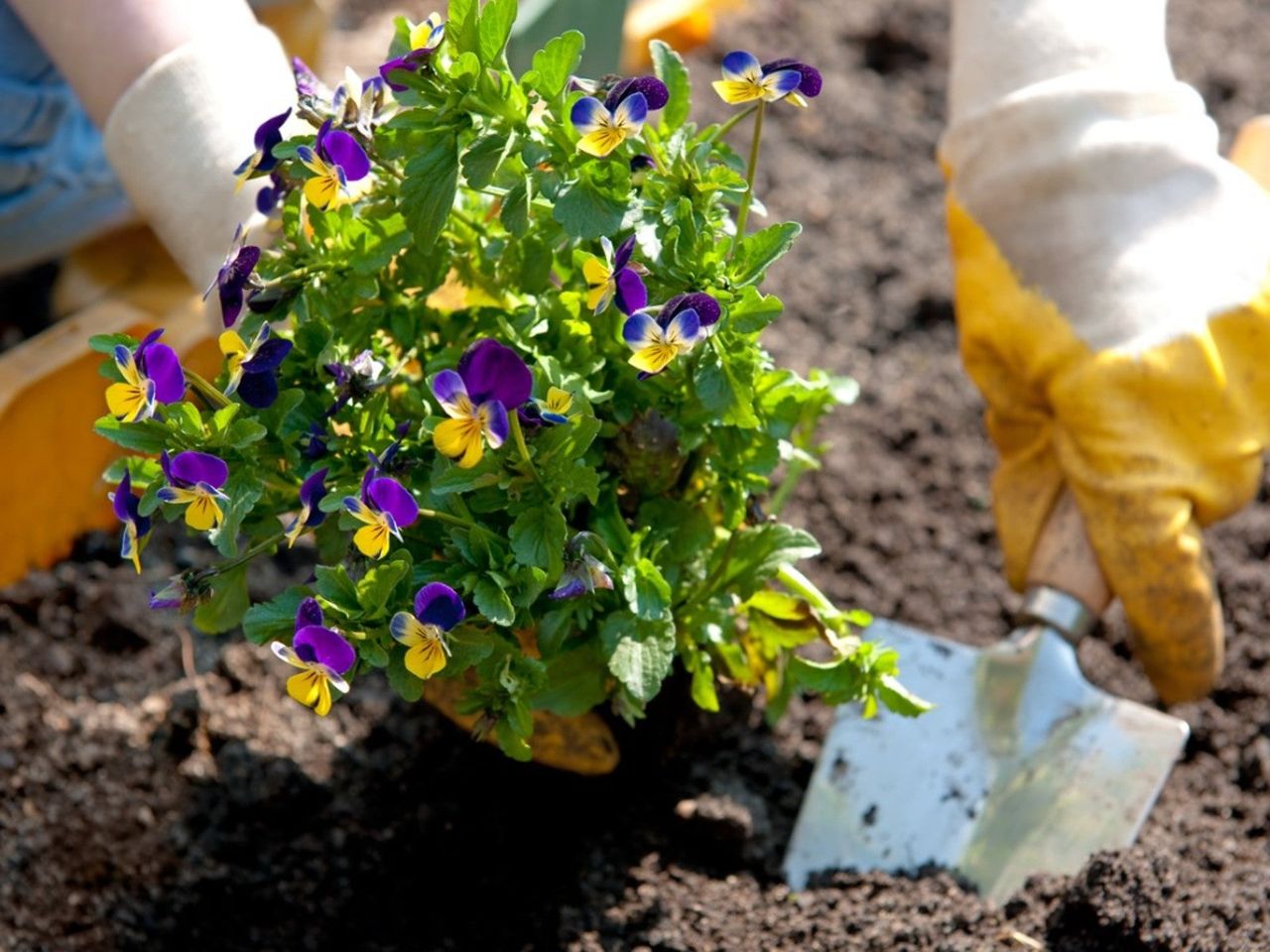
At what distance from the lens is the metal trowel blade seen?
1606 mm

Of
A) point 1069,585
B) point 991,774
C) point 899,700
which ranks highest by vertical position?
point 899,700

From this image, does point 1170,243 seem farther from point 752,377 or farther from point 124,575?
point 124,575

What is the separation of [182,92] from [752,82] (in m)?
0.68

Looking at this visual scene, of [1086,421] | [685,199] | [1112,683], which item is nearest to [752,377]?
[685,199]

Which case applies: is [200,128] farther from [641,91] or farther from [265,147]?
[641,91]

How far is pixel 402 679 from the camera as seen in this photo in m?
1.12

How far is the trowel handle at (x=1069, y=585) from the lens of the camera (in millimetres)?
1692

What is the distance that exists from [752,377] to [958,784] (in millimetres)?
715

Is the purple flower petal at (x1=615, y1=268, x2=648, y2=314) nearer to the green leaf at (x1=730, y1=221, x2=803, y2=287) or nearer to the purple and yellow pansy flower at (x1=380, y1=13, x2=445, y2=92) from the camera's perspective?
the green leaf at (x1=730, y1=221, x2=803, y2=287)

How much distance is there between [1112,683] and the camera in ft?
6.13

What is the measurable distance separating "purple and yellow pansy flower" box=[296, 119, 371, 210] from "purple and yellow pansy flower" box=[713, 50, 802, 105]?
300 millimetres

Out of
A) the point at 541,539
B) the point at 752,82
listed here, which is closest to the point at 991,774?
the point at 541,539

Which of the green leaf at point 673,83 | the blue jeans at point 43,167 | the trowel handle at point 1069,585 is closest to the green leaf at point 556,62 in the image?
the green leaf at point 673,83

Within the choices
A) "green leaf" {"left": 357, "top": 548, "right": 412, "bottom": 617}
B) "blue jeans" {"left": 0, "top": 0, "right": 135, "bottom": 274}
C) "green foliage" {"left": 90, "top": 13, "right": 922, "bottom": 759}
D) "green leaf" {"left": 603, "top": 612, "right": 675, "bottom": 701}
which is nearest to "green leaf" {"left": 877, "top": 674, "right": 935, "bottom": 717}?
"green foliage" {"left": 90, "top": 13, "right": 922, "bottom": 759}
